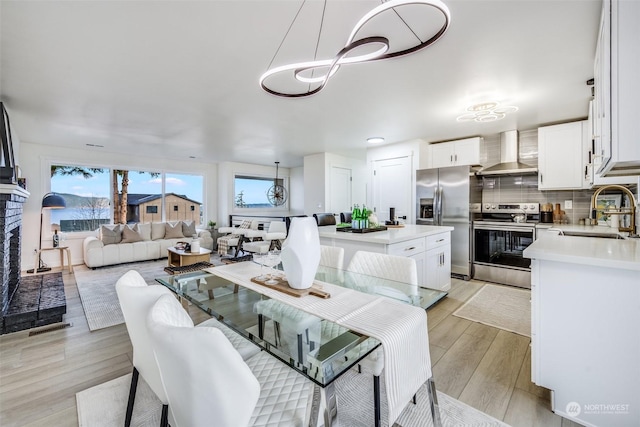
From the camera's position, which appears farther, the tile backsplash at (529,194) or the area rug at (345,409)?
the tile backsplash at (529,194)

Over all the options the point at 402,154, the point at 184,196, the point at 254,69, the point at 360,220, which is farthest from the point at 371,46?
the point at 184,196

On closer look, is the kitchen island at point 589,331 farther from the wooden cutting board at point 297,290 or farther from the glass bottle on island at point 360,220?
the glass bottle on island at point 360,220

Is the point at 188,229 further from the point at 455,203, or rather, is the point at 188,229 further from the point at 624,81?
the point at 624,81

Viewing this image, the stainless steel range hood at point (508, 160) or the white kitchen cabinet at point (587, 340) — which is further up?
the stainless steel range hood at point (508, 160)

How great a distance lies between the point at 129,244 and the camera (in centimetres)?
547

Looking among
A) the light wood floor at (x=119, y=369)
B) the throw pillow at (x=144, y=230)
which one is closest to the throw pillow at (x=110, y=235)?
the throw pillow at (x=144, y=230)

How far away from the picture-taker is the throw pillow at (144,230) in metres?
5.84

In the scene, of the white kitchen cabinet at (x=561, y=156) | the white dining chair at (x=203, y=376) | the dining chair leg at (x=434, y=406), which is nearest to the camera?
the white dining chair at (x=203, y=376)

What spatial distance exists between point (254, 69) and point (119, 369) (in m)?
2.62

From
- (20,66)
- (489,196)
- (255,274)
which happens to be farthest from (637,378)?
(20,66)

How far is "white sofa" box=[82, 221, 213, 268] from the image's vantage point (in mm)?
5098

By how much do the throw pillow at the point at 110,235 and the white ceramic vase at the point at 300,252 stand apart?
5.66m

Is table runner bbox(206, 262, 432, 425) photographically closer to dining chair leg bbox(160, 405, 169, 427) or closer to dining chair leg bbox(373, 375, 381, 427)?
dining chair leg bbox(373, 375, 381, 427)

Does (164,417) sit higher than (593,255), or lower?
lower
